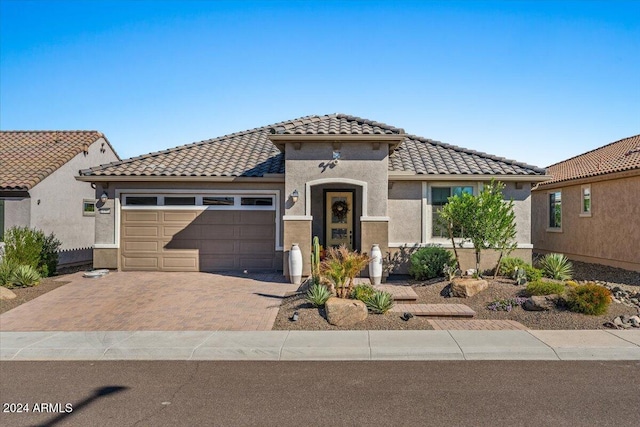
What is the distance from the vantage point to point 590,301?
9.62m

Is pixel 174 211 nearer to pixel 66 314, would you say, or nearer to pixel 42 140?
pixel 66 314

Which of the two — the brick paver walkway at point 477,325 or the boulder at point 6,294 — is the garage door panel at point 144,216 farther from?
the brick paver walkway at point 477,325

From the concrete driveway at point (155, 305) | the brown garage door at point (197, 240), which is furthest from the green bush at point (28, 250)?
the brown garage door at point (197, 240)

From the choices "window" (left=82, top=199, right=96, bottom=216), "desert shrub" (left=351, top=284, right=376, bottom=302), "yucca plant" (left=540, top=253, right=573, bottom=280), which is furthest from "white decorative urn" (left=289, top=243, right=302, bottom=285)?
"window" (left=82, top=199, right=96, bottom=216)

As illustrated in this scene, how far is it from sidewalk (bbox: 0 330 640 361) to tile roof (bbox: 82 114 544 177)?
662 centimetres

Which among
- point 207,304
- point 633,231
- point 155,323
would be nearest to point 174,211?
point 207,304

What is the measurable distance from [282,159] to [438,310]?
344 inches

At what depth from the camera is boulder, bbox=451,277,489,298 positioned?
10969 millimetres

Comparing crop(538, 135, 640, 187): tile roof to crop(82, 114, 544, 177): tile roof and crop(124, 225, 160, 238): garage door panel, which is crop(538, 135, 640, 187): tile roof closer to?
crop(82, 114, 544, 177): tile roof

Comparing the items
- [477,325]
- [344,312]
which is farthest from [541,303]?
[344,312]

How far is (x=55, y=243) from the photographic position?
16.0 m

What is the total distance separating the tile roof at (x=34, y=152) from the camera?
1733cm

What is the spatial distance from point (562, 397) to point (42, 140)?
23.3m

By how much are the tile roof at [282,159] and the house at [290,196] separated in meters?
0.04
